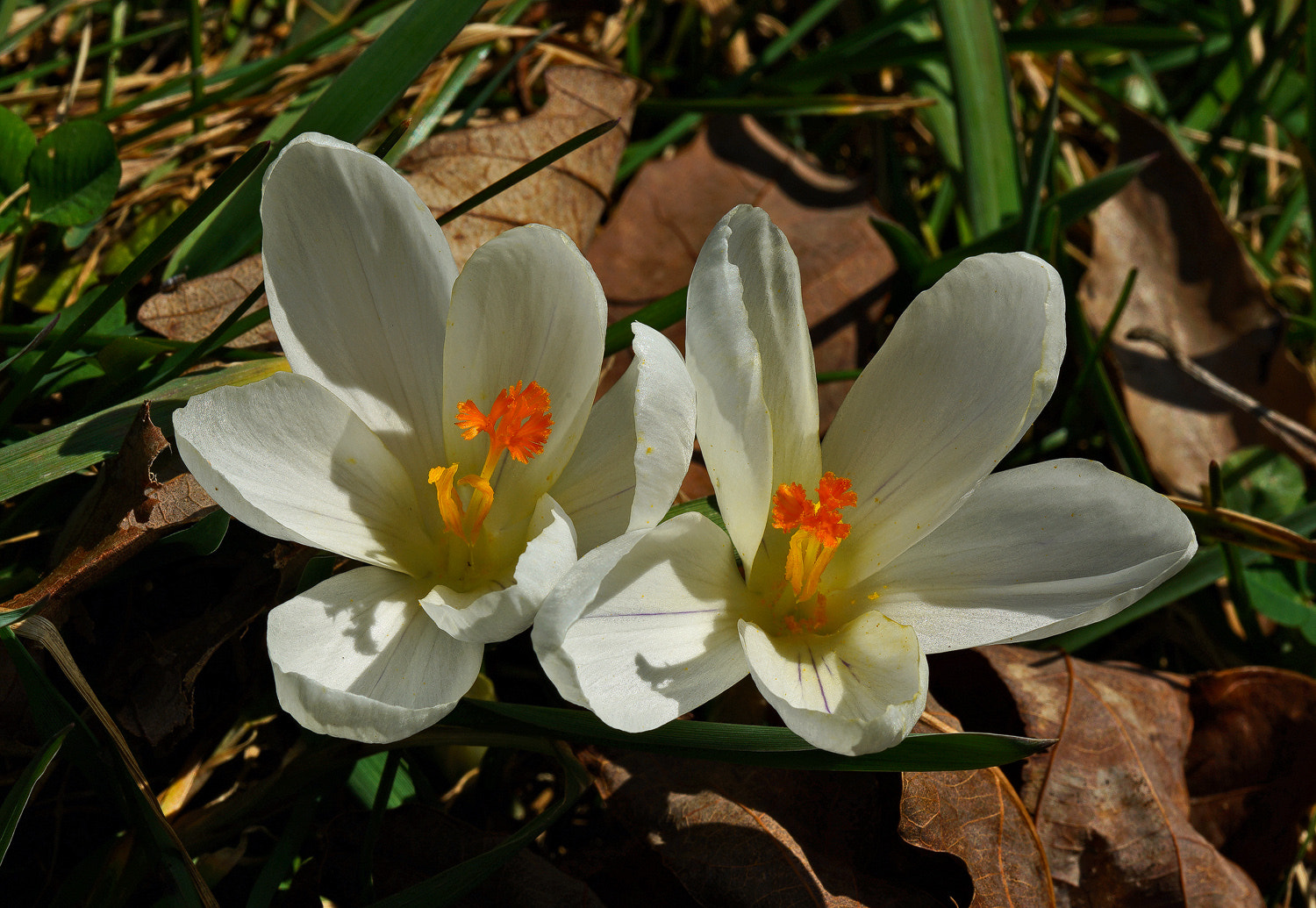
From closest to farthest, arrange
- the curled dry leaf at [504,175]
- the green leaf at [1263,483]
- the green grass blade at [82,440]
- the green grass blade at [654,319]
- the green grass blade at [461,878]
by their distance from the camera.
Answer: the green grass blade at [461,878] → the green grass blade at [82,440] → the green grass blade at [654,319] → the curled dry leaf at [504,175] → the green leaf at [1263,483]

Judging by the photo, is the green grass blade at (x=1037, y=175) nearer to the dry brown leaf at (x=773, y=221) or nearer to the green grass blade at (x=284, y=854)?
the dry brown leaf at (x=773, y=221)

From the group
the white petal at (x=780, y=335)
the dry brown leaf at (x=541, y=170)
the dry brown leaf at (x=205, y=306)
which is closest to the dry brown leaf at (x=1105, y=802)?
the white petal at (x=780, y=335)

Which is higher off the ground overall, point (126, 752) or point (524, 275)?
point (524, 275)

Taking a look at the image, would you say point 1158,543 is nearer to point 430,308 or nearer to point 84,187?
point 430,308

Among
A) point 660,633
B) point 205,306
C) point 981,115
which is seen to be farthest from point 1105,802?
point 205,306

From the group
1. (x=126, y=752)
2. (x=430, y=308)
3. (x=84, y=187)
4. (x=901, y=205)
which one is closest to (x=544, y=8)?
(x=901, y=205)
